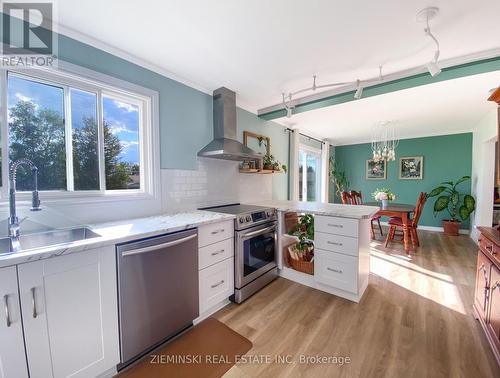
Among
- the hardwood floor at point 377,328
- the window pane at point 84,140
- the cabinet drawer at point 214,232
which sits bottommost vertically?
the hardwood floor at point 377,328

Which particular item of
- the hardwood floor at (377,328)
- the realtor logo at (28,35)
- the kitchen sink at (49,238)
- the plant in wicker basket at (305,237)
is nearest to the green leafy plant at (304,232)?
the plant in wicker basket at (305,237)

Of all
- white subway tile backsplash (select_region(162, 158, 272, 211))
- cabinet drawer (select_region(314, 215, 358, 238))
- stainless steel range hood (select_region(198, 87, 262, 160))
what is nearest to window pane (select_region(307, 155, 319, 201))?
white subway tile backsplash (select_region(162, 158, 272, 211))

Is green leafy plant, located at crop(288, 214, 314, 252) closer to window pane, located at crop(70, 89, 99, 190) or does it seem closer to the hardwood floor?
the hardwood floor

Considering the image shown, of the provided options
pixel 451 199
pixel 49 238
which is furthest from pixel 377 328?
pixel 451 199

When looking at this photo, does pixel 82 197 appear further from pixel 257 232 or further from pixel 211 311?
pixel 257 232

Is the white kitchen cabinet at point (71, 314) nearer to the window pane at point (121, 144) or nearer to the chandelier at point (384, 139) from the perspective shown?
the window pane at point (121, 144)

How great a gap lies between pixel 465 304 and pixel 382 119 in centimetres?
288

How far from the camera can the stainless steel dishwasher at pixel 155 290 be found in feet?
4.46

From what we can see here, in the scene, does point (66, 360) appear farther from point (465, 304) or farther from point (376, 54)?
point (465, 304)

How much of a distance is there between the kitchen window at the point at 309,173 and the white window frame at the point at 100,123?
3498 millimetres

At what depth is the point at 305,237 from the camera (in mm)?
2592

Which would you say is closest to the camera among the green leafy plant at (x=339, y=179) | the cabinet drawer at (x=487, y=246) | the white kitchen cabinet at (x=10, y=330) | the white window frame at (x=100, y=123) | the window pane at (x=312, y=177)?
the white kitchen cabinet at (x=10, y=330)

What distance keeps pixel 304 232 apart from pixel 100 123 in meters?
2.43

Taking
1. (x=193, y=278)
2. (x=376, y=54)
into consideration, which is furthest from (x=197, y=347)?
(x=376, y=54)
